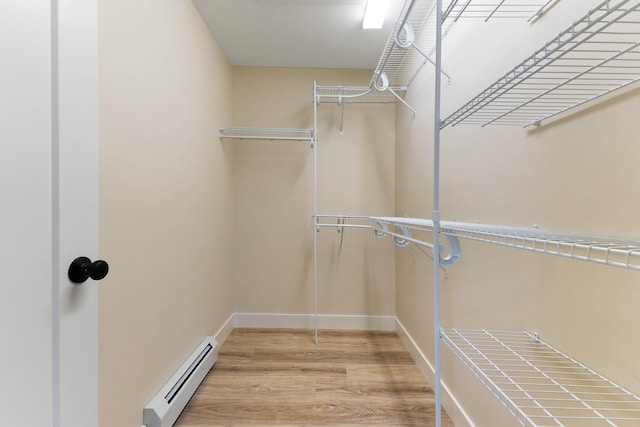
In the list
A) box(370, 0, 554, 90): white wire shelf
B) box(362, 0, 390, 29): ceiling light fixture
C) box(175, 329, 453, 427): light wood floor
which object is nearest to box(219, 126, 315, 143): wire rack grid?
box(370, 0, 554, 90): white wire shelf

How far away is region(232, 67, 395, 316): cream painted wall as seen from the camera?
253 cm

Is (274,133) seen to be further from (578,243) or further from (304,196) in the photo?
(578,243)

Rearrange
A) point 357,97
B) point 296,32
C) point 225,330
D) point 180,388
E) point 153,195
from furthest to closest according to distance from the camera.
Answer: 1. point 357,97
2. point 225,330
3. point 296,32
4. point 180,388
5. point 153,195

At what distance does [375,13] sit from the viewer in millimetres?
1765

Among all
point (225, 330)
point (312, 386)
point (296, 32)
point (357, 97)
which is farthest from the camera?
point (357, 97)

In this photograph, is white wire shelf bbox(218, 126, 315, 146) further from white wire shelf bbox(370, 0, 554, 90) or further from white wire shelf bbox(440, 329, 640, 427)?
white wire shelf bbox(440, 329, 640, 427)

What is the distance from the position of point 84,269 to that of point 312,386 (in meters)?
1.55

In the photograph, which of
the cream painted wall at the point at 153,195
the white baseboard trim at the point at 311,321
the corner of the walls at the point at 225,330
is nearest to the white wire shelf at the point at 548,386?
the cream painted wall at the point at 153,195

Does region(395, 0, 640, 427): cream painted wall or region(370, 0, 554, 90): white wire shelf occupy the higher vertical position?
region(370, 0, 554, 90): white wire shelf

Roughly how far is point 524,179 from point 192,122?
1.77 m

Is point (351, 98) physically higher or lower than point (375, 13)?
lower

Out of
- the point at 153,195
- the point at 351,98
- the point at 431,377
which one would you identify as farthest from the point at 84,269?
the point at 351,98

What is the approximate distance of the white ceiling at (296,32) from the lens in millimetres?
1756

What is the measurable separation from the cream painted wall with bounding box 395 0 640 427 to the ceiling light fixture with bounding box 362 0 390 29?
493mm
